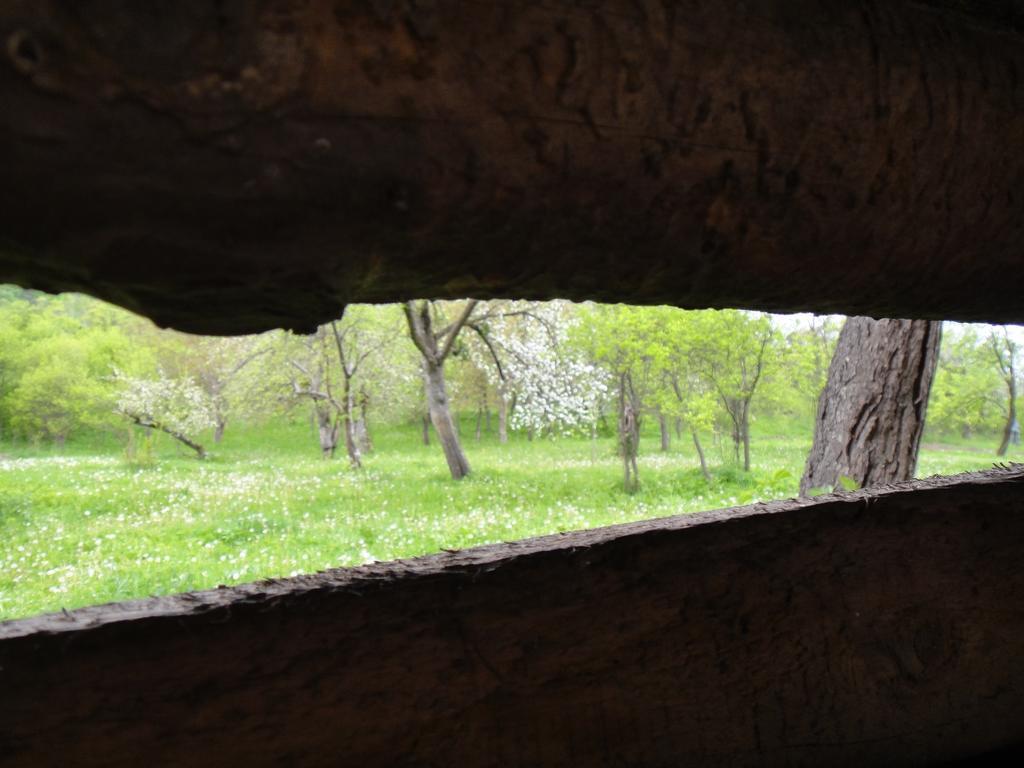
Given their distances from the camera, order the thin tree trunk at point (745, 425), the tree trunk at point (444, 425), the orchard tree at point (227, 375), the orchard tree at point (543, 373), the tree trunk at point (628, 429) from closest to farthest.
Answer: the tree trunk at point (628, 429) → the thin tree trunk at point (745, 425) → the tree trunk at point (444, 425) → the orchard tree at point (543, 373) → the orchard tree at point (227, 375)

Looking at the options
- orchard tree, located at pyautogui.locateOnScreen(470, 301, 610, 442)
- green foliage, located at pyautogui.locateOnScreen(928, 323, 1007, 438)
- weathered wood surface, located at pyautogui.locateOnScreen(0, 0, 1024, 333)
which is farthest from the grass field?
green foliage, located at pyautogui.locateOnScreen(928, 323, 1007, 438)

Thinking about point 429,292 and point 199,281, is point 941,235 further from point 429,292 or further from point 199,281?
point 199,281

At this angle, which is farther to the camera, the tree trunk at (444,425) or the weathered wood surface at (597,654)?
the tree trunk at (444,425)

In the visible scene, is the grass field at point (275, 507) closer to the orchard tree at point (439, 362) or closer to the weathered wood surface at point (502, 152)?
the orchard tree at point (439, 362)

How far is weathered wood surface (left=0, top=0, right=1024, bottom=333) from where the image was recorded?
54 cm

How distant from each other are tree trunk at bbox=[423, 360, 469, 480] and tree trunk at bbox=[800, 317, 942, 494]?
27.1ft

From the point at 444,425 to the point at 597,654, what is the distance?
11406mm

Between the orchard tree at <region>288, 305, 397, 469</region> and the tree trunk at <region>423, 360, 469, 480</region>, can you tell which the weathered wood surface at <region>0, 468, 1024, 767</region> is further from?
the orchard tree at <region>288, 305, 397, 469</region>

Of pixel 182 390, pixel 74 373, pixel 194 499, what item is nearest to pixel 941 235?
pixel 194 499

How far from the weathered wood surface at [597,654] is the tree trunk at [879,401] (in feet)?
8.97

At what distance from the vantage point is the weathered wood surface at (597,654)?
0.93 metres

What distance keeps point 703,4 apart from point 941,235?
456 millimetres

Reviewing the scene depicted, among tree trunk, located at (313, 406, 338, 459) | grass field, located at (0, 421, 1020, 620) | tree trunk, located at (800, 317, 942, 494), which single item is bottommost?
grass field, located at (0, 421, 1020, 620)

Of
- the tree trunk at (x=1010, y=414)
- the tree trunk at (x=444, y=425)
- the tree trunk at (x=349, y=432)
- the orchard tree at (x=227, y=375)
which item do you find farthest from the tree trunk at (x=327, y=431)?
the tree trunk at (x=1010, y=414)
